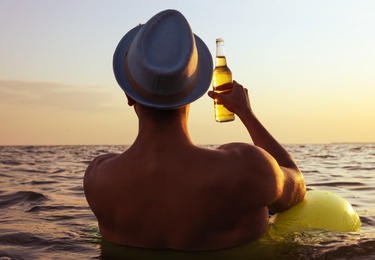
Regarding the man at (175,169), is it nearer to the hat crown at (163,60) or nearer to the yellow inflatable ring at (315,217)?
the hat crown at (163,60)

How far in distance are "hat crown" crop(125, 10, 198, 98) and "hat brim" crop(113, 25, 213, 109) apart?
1.6 inches

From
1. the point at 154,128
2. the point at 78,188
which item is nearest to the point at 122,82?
the point at 154,128

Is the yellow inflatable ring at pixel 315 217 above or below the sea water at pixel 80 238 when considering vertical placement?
above

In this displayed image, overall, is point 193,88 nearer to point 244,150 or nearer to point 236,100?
point 244,150

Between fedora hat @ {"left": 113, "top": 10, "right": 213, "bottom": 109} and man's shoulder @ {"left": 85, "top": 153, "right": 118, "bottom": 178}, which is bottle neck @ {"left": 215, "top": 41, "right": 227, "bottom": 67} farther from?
man's shoulder @ {"left": 85, "top": 153, "right": 118, "bottom": 178}

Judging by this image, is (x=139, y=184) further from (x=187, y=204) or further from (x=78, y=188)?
(x=78, y=188)

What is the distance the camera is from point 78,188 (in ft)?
29.4

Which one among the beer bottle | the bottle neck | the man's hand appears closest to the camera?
the man's hand

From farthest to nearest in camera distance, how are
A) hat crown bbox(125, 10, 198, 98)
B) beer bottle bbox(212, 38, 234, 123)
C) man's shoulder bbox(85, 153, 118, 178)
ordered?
beer bottle bbox(212, 38, 234, 123)
man's shoulder bbox(85, 153, 118, 178)
hat crown bbox(125, 10, 198, 98)

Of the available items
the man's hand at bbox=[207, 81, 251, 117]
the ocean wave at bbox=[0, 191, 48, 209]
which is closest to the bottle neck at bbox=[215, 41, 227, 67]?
the man's hand at bbox=[207, 81, 251, 117]

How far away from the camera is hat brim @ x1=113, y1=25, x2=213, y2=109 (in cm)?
303

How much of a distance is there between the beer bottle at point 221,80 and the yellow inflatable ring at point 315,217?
1015mm

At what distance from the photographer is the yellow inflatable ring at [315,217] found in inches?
156

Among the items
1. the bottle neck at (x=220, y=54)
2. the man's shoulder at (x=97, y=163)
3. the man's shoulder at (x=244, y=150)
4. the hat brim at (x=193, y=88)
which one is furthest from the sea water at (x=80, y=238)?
the bottle neck at (x=220, y=54)
